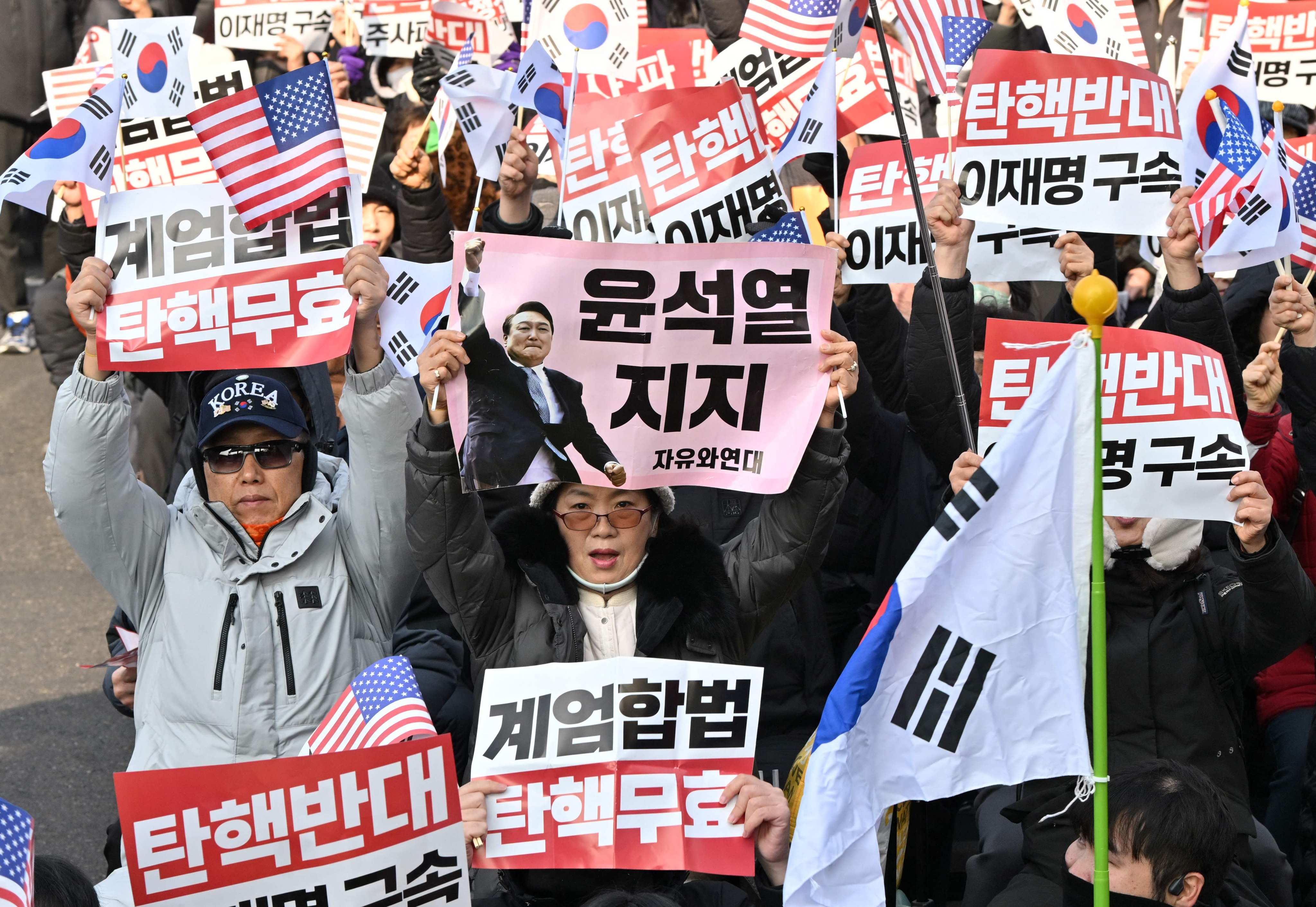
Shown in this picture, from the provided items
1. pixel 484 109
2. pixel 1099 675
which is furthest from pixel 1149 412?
pixel 484 109

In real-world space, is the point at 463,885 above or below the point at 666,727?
below

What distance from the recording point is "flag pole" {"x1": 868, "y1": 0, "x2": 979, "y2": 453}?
4391mm

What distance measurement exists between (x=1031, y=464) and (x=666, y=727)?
0.96 meters

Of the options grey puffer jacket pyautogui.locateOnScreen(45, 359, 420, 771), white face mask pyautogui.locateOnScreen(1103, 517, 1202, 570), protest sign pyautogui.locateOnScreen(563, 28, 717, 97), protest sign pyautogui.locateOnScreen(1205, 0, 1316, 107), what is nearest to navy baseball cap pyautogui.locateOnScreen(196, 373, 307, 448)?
grey puffer jacket pyautogui.locateOnScreen(45, 359, 420, 771)

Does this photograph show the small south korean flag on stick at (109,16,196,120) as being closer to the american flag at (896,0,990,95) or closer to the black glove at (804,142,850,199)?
the black glove at (804,142,850,199)

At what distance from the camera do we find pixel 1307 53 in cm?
674

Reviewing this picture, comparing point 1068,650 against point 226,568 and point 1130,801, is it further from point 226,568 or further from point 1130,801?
point 226,568

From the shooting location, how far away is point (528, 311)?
12.4 ft

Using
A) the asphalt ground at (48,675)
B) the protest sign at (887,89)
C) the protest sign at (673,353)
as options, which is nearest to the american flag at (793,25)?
the protest sign at (887,89)

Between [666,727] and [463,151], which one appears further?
[463,151]

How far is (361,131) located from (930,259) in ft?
9.49

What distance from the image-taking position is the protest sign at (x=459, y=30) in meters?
8.11

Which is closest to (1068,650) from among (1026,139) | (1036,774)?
(1036,774)

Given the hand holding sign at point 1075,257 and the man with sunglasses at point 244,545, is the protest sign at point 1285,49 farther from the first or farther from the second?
the man with sunglasses at point 244,545
